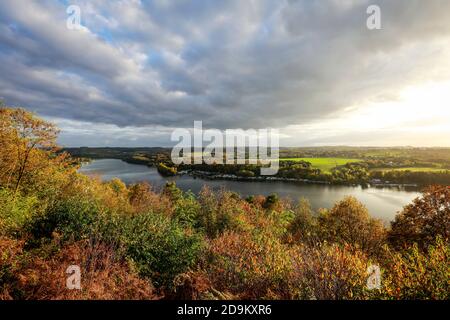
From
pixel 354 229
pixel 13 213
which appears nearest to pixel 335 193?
pixel 354 229

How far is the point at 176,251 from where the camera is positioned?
798cm

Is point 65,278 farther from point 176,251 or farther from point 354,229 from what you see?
point 354,229

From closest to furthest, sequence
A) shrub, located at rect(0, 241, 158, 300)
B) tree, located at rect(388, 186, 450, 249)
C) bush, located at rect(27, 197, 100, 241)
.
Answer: shrub, located at rect(0, 241, 158, 300) → bush, located at rect(27, 197, 100, 241) → tree, located at rect(388, 186, 450, 249)

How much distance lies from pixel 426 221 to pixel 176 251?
12390 millimetres

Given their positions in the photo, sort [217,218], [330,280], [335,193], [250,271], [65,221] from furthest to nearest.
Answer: [335,193] < [217,218] < [65,221] < [250,271] < [330,280]

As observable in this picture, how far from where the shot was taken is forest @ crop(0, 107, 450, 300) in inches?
201

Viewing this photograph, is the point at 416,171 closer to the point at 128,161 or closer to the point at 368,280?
the point at 368,280

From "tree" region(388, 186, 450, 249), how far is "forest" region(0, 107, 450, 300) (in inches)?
1.9

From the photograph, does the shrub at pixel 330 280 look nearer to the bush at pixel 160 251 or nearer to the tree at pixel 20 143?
the bush at pixel 160 251

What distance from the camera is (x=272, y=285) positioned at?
556 centimetres

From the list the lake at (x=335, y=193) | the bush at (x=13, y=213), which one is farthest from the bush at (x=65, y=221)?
the lake at (x=335, y=193)

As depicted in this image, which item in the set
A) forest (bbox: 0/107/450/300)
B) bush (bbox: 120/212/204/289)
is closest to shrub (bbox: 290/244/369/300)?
forest (bbox: 0/107/450/300)

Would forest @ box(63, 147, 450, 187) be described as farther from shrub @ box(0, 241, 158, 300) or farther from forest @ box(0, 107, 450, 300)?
shrub @ box(0, 241, 158, 300)

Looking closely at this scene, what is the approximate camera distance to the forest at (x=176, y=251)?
5.10 meters
